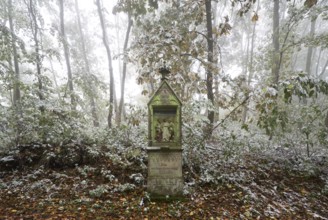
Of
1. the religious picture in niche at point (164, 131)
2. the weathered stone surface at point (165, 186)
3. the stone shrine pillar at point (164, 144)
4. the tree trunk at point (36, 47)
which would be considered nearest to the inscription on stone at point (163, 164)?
the stone shrine pillar at point (164, 144)

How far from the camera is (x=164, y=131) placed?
464 cm

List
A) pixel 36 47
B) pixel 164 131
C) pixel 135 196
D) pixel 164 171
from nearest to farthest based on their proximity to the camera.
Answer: pixel 135 196 < pixel 164 171 < pixel 164 131 < pixel 36 47

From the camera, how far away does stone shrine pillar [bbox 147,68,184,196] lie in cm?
448

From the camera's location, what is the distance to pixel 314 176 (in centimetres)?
580

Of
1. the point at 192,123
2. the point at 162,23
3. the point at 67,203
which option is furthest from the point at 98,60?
the point at 67,203

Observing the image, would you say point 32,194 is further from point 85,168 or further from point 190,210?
point 190,210

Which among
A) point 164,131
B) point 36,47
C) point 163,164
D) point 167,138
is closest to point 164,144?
point 167,138

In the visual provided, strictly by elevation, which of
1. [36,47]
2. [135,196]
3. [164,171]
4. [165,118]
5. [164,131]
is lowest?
[135,196]

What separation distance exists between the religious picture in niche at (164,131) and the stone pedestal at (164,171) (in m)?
0.25

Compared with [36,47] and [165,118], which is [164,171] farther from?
[36,47]

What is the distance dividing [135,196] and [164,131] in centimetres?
135

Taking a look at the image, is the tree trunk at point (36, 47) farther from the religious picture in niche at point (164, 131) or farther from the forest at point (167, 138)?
the religious picture in niche at point (164, 131)

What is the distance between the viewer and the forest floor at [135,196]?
384cm

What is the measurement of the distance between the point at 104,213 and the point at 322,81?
4185 millimetres
